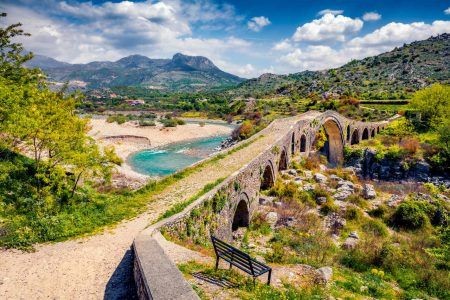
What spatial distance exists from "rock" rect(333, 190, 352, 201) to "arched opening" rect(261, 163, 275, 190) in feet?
16.7

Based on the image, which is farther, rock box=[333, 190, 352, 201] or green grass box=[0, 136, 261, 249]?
rock box=[333, 190, 352, 201]

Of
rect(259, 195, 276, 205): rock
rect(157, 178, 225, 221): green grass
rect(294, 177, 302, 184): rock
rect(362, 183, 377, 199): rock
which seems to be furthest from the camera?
rect(294, 177, 302, 184): rock

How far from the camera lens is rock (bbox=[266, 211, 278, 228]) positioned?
58.7ft

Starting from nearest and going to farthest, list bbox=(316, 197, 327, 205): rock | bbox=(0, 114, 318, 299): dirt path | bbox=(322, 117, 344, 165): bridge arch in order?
bbox=(0, 114, 318, 299): dirt path
bbox=(316, 197, 327, 205): rock
bbox=(322, 117, 344, 165): bridge arch

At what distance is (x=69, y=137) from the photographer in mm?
11359

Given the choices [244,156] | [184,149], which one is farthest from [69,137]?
[184,149]

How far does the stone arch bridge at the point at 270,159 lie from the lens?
1248cm

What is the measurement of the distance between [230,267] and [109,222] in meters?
4.77

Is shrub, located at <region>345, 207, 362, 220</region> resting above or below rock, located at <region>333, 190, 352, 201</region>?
below

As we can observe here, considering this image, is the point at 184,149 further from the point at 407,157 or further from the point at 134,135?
the point at 407,157

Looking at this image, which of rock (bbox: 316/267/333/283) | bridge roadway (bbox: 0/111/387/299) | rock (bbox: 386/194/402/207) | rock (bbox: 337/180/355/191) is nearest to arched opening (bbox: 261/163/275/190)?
rock (bbox: 337/180/355/191)

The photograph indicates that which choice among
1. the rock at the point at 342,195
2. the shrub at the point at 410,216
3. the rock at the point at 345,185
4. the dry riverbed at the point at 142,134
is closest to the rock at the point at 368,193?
the rock at the point at 345,185

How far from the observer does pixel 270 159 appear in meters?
21.0

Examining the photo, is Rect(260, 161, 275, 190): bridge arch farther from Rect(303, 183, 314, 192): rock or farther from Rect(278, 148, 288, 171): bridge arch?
Rect(278, 148, 288, 171): bridge arch
